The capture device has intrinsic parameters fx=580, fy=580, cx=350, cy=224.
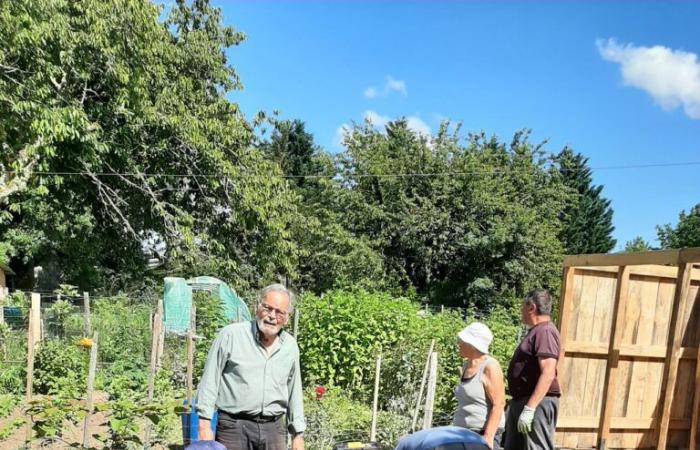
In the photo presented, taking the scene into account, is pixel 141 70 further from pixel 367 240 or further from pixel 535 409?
pixel 367 240

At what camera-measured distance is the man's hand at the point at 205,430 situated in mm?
2424

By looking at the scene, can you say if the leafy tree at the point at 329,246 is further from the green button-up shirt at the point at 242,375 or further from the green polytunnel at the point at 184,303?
the green button-up shirt at the point at 242,375

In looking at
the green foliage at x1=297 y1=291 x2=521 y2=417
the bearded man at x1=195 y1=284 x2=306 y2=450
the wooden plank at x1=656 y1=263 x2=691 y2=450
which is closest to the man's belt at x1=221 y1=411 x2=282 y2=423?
the bearded man at x1=195 y1=284 x2=306 y2=450

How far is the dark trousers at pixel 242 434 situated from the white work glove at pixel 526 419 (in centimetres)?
164

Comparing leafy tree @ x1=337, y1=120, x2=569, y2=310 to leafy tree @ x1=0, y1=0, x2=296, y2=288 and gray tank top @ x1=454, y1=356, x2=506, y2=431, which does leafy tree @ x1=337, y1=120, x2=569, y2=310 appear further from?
gray tank top @ x1=454, y1=356, x2=506, y2=431

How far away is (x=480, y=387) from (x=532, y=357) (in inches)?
19.8

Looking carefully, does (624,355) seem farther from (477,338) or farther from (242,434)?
(242,434)

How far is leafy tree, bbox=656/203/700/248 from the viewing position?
3031 centimetres

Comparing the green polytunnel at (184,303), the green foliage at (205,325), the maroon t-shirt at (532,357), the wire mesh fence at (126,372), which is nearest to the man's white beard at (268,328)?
the maroon t-shirt at (532,357)

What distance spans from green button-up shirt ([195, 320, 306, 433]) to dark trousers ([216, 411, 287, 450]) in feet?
0.19

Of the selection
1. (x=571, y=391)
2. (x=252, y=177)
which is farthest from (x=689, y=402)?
(x=252, y=177)

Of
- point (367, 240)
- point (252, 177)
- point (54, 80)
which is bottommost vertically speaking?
point (367, 240)

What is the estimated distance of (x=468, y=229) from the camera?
22.2m

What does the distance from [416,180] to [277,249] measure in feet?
33.8
